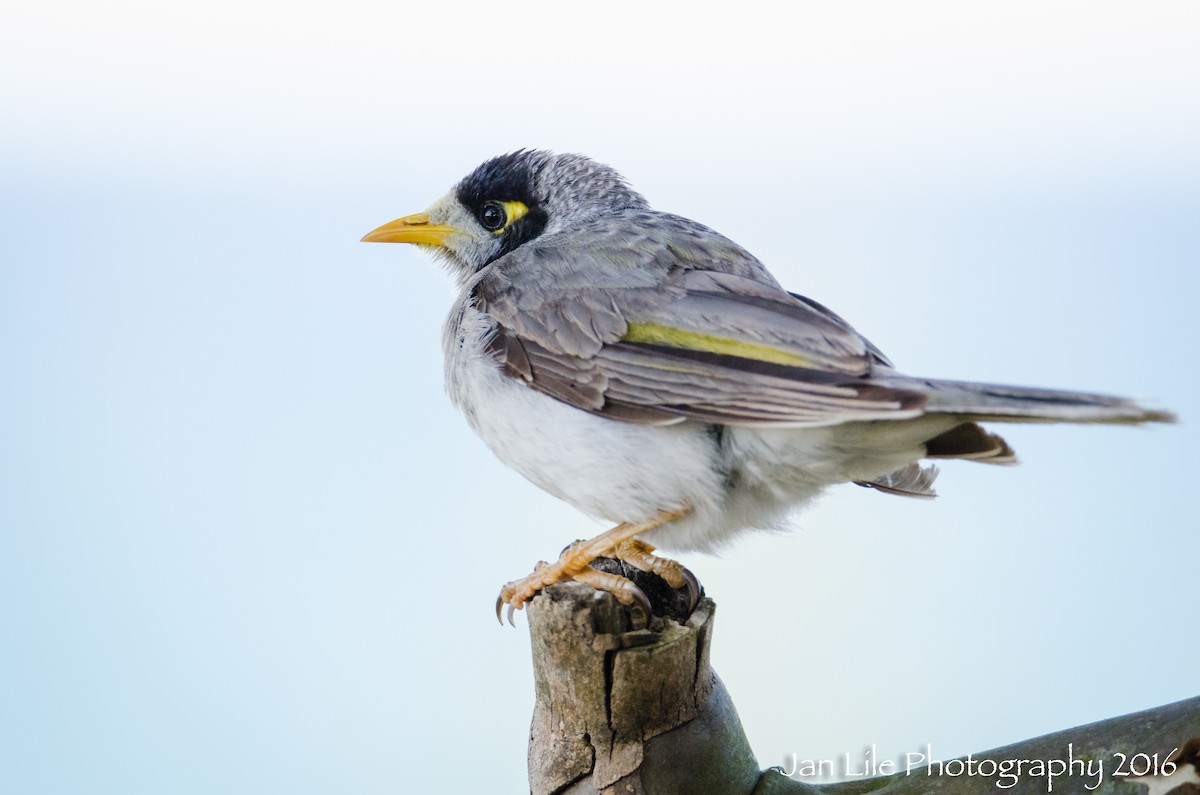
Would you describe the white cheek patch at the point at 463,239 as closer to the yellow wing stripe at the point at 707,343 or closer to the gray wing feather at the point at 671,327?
the gray wing feather at the point at 671,327

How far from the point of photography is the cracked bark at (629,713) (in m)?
3.71

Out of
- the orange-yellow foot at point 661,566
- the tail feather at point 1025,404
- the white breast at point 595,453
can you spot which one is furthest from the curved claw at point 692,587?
the tail feather at point 1025,404

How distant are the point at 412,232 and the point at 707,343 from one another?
2.10 meters

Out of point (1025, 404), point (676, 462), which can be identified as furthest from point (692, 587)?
point (1025, 404)

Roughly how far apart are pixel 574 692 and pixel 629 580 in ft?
1.92

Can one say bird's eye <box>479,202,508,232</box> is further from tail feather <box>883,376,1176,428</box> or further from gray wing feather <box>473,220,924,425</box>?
tail feather <box>883,376,1176,428</box>

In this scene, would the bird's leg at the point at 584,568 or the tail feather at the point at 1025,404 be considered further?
the bird's leg at the point at 584,568

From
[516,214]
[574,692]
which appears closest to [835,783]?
[574,692]

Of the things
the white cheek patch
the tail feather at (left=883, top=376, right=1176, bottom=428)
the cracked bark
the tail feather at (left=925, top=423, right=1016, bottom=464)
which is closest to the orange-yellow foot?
the cracked bark

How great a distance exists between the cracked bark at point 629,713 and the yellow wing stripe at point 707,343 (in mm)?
900

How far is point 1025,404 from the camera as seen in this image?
10.2 feet

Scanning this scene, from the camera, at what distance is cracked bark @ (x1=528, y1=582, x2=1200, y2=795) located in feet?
12.2

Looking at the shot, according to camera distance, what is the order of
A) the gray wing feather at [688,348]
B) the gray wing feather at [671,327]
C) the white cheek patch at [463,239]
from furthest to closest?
the white cheek patch at [463,239]
the gray wing feather at [671,327]
the gray wing feather at [688,348]

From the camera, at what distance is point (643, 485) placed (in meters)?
3.93
